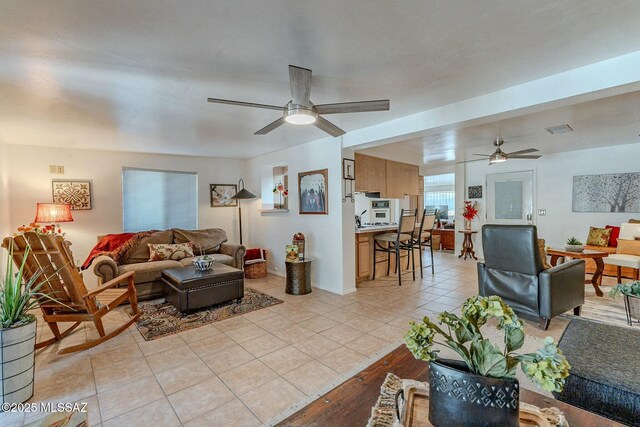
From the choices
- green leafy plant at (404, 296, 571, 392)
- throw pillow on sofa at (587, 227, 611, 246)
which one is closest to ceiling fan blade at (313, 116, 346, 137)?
green leafy plant at (404, 296, 571, 392)

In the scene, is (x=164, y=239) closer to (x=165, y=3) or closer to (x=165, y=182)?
(x=165, y=182)

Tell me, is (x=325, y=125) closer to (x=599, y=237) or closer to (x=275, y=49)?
(x=275, y=49)

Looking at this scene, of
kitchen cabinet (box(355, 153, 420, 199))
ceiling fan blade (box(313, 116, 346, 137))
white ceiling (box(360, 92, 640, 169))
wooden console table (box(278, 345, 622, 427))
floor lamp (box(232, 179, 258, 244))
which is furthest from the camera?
floor lamp (box(232, 179, 258, 244))

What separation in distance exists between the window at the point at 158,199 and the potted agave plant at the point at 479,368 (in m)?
5.66

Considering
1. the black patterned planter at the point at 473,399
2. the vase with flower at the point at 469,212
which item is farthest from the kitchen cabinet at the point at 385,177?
the black patterned planter at the point at 473,399

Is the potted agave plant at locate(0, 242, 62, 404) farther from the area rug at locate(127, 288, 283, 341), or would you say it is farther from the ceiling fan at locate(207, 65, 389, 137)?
the ceiling fan at locate(207, 65, 389, 137)

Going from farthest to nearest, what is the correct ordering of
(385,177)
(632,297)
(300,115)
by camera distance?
1. (385,177)
2. (632,297)
3. (300,115)

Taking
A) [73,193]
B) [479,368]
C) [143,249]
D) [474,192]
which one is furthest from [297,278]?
[474,192]

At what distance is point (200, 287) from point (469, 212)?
6043mm

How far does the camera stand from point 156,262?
14.1ft

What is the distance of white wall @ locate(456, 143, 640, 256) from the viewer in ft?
16.9

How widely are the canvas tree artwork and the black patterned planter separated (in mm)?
6473

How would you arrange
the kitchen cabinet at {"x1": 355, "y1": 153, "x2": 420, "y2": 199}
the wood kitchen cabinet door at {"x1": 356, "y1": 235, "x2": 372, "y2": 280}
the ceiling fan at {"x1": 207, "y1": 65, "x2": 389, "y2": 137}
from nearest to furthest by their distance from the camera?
1. the ceiling fan at {"x1": 207, "y1": 65, "x2": 389, "y2": 137}
2. the wood kitchen cabinet door at {"x1": 356, "y1": 235, "x2": 372, "y2": 280}
3. the kitchen cabinet at {"x1": 355, "y1": 153, "x2": 420, "y2": 199}

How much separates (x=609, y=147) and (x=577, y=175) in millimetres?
632
